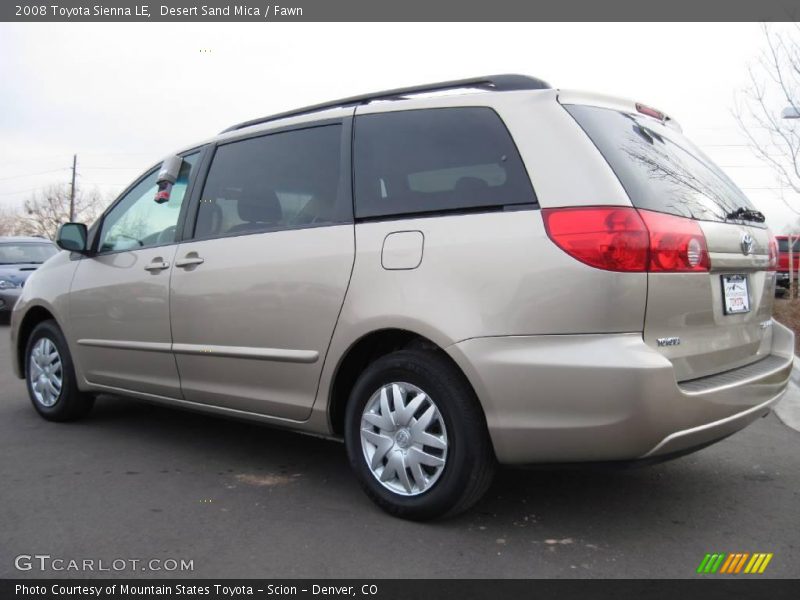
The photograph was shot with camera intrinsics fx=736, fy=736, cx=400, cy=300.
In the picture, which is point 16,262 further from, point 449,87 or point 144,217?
point 449,87

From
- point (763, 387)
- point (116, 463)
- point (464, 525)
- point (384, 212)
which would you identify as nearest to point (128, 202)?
point (116, 463)

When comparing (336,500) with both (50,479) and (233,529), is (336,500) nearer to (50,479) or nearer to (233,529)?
(233,529)

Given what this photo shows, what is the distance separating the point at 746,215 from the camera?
3340mm

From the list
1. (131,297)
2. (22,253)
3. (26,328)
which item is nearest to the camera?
(131,297)

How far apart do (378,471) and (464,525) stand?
1.39 feet

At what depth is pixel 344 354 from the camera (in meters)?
3.27

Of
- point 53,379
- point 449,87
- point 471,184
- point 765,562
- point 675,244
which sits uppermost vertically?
point 449,87

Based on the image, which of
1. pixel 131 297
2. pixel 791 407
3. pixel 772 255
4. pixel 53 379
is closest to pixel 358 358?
pixel 131 297

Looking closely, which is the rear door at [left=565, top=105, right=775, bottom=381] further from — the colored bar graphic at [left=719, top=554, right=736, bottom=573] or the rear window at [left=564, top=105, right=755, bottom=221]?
the colored bar graphic at [left=719, top=554, right=736, bottom=573]

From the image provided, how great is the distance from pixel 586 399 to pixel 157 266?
2.69 m

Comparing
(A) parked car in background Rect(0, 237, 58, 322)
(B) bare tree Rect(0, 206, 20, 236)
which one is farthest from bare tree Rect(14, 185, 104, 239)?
(A) parked car in background Rect(0, 237, 58, 322)

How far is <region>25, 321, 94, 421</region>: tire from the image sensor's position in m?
4.99

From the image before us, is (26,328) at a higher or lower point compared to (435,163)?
lower

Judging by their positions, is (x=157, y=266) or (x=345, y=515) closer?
(x=345, y=515)
